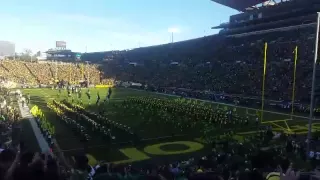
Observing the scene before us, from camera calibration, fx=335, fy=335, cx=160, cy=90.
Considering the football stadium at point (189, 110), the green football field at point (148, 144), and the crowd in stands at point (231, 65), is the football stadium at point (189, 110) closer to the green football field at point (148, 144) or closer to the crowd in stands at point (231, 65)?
the green football field at point (148, 144)

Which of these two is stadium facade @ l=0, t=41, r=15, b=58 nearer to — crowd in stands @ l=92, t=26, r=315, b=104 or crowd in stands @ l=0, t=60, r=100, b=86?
crowd in stands @ l=0, t=60, r=100, b=86

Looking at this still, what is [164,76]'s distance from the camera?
63.1 metres

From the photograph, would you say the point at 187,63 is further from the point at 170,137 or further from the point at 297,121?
the point at 170,137

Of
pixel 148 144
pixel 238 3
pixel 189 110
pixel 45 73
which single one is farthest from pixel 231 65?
pixel 45 73

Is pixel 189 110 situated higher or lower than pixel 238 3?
lower

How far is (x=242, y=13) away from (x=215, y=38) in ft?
22.6

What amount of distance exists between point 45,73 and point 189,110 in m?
52.2

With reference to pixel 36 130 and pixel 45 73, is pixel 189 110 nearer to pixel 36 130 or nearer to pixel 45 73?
pixel 36 130

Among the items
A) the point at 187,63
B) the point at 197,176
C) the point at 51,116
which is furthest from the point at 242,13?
the point at 197,176

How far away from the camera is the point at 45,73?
230ft

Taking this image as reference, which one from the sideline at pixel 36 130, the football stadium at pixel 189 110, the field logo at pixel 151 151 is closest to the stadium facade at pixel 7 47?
the football stadium at pixel 189 110

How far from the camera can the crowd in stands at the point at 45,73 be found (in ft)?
210

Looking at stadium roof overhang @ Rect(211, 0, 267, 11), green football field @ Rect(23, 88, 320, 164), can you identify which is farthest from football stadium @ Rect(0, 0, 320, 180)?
stadium roof overhang @ Rect(211, 0, 267, 11)

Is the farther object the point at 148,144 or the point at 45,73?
the point at 45,73
